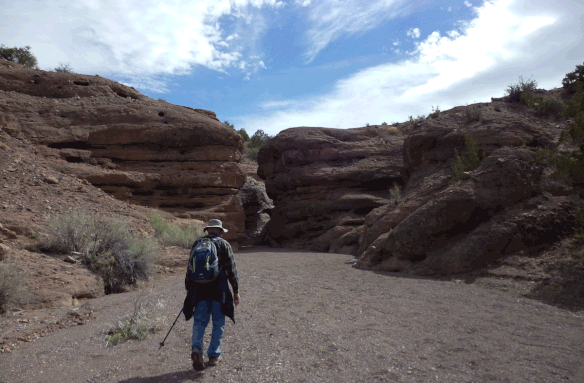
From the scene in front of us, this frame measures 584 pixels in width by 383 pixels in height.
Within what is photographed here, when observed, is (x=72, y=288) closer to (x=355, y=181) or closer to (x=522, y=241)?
(x=522, y=241)

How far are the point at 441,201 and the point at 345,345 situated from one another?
6.66m

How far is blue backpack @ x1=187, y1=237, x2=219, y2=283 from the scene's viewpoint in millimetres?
3674

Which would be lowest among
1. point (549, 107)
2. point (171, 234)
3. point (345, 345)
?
point (345, 345)

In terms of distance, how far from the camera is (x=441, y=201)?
9.74 meters

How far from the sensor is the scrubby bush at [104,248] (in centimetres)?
775

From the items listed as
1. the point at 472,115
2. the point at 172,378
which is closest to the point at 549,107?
the point at 472,115

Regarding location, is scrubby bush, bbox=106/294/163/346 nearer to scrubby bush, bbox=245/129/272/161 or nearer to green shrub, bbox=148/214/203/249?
green shrub, bbox=148/214/203/249

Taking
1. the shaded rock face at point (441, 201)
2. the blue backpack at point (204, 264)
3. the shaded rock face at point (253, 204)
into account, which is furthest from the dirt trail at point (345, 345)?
the shaded rock face at point (253, 204)

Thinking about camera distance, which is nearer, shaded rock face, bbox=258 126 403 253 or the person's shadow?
the person's shadow

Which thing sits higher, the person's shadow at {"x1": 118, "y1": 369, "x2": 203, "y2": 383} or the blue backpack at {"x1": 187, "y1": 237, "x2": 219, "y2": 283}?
A: the blue backpack at {"x1": 187, "y1": 237, "x2": 219, "y2": 283}

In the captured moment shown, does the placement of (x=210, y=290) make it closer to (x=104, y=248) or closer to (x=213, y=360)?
(x=213, y=360)

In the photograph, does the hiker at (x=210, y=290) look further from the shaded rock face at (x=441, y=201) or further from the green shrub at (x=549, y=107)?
the green shrub at (x=549, y=107)

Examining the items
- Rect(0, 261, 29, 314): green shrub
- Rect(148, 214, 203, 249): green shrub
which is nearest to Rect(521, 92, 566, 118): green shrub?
Rect(148, 214, 203, 249): green shrub

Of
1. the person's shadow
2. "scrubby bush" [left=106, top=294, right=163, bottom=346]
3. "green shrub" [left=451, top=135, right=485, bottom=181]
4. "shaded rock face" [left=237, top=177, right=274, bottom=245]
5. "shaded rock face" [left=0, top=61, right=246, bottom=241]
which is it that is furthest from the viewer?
"shaded rock face" [left=237, top=177, right=274, bottom=245]
